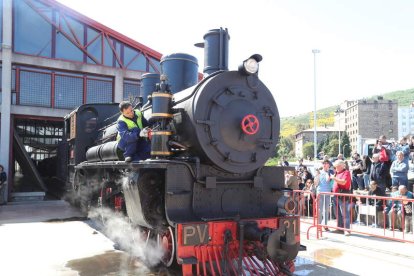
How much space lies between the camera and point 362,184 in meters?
11.4

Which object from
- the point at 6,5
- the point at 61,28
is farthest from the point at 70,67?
the point at 6,5

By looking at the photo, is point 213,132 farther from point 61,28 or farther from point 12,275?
point 61,28

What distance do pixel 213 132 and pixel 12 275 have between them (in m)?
3.44

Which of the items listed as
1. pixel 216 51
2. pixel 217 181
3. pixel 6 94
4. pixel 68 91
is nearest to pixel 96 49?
pixel 68 91

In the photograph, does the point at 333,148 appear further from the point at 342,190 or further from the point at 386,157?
the point at 342,190

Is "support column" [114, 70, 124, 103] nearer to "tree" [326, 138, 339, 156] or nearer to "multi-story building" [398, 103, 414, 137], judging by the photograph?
"tree" [326, 138, 339, 156]

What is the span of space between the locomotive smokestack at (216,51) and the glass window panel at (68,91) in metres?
11.1

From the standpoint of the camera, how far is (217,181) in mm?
4773

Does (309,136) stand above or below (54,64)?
above

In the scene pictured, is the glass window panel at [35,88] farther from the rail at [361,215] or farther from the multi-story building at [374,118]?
the multi-story building at [374,118]

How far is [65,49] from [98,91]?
2.14 meters

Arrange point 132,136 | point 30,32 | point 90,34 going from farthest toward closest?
point 90,34 < point 30,32 < point 132,136

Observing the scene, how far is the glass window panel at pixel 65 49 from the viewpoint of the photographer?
49.1 ft

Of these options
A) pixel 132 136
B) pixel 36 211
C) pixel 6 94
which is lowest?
pixel 36 211
